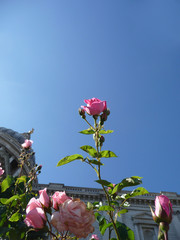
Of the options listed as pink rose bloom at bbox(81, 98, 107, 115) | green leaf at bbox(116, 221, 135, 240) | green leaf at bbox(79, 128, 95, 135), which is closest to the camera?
green leaf at bbox(116, 221, 135, 240)

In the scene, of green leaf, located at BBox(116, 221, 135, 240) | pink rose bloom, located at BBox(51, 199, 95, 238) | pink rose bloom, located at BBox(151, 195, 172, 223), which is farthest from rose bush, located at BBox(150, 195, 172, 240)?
green leaf, located at BBox(116, 221, 135, 240)

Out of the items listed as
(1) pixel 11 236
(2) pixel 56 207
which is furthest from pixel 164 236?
(1) pixel 11 236

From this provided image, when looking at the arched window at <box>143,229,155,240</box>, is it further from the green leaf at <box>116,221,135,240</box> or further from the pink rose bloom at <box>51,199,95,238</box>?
the pink rose bloom at <box>51,199,95,238</box>

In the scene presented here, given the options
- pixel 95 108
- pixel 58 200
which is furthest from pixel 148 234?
pixel 58 200

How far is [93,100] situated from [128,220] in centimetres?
1671

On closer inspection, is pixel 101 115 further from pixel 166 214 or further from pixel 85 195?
pixel 85 195

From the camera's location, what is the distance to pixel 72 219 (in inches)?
57.5

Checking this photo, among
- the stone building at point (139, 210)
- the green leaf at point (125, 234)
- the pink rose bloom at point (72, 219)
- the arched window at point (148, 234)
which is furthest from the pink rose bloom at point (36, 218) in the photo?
the arched window at point (148, 234)

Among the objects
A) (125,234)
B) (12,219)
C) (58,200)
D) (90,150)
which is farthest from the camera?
(12,219)

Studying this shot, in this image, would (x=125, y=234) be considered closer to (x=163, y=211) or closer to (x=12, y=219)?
(x=163, y=211)

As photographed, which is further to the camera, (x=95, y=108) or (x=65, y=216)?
(x=95, y=108)

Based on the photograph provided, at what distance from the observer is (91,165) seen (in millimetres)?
2043

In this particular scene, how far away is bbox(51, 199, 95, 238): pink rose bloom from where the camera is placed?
146 centimetres

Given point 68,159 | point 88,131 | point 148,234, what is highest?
point 88,131
